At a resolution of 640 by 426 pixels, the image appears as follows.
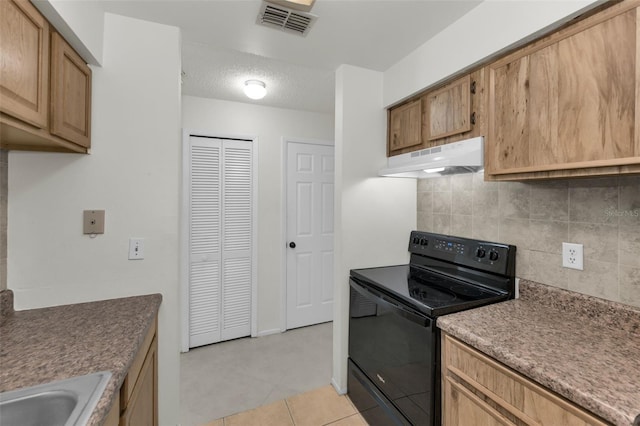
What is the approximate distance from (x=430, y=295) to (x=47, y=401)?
1.53 metres

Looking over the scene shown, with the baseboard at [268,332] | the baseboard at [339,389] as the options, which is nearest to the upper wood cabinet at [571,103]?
the baseboard at [339,389]

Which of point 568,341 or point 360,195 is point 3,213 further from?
point 568,341

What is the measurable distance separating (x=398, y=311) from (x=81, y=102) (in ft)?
6.22

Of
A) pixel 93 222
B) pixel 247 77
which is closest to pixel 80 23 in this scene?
pixel 93 222

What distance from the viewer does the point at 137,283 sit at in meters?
1.55

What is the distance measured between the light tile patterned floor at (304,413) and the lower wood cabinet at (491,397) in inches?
33.3

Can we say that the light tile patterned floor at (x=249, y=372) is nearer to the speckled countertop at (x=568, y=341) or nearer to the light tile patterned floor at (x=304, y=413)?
the light tile patterned floor at (x=304, y=413)

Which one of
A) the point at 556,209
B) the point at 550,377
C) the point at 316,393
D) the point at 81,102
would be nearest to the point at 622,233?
the point at 556,209

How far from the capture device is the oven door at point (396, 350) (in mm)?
1323

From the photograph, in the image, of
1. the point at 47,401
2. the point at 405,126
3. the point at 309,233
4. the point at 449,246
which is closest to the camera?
the point at 47,401

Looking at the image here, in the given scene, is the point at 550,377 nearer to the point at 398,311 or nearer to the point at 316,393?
the point at 398,311

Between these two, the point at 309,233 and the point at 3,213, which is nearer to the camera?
the point at 3,213

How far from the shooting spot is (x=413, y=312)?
4.66 feet

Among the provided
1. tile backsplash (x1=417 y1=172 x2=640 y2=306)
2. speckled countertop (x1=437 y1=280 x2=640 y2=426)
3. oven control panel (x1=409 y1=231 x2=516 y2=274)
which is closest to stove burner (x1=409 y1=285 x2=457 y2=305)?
speckled countertop (x1=437 y1=280 x2=640 y2=426)
